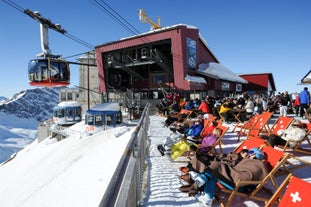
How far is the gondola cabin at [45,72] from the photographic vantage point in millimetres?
16766

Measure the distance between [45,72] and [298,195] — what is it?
59.6 ft

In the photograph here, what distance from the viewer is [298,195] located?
2449 mm

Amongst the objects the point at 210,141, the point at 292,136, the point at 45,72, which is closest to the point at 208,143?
the point at 210,141

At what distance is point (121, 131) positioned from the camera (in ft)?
46.8

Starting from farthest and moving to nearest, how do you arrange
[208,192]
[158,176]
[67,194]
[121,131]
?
[121,131] < [67,194] < [158,176] < [208,192]

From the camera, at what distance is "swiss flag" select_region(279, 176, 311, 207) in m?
2.35

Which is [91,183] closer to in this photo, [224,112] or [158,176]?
[158,176]

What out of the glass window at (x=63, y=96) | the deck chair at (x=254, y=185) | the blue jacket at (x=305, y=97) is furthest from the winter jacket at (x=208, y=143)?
the glass window at (x=63, y=96)

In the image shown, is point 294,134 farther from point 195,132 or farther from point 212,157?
point 212,157

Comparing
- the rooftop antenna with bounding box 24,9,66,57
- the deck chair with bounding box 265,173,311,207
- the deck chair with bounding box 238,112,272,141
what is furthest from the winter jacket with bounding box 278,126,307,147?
the rooftop antenna with bounding box 24,9,66,57

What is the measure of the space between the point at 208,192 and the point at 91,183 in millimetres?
7498

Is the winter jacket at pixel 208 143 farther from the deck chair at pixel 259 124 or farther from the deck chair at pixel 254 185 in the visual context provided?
the deck chair at pixel 259 124

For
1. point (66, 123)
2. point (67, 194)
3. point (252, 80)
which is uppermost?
point (252, 80)

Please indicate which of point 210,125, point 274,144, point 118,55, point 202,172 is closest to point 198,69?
point 118,55
